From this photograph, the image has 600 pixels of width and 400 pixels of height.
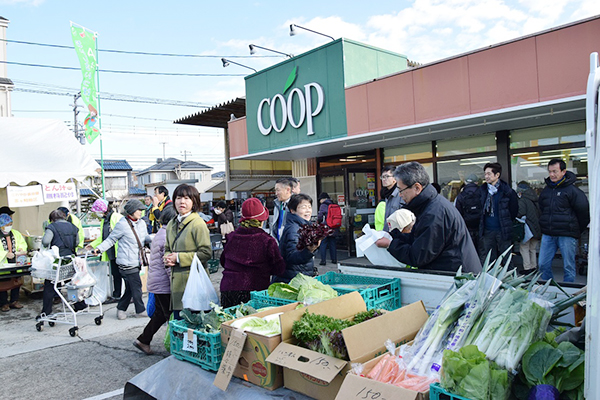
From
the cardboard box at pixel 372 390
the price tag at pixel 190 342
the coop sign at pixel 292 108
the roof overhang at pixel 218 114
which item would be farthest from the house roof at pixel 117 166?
the cardboard box at pixel 372 390

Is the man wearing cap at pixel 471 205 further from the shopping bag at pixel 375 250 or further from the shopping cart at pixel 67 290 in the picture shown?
the shopping cart at pixel 67 290

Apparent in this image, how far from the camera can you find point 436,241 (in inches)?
120

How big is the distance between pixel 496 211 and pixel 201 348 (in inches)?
209

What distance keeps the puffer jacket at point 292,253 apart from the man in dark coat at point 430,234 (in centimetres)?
103

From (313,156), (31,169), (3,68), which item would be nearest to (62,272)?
(31,169)

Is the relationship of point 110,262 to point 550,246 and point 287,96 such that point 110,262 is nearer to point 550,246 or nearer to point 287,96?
point 287,96

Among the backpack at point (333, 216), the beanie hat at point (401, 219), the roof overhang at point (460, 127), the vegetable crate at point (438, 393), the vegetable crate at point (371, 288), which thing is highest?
the roof overhang at point (460, 127)

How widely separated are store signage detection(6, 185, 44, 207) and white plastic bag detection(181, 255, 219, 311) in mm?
7271

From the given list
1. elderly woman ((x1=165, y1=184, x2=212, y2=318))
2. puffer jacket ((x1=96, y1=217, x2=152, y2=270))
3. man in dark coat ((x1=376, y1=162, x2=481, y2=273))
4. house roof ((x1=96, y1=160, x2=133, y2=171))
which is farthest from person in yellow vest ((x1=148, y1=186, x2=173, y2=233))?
house roof ((x1=96, y1=160, x2=133, y2=171))

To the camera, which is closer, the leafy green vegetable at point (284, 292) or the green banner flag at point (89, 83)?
the leafy green vegetable at point (284, 292)

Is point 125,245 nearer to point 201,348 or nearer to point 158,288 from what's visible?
point 158,288

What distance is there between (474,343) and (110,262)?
7010 mm

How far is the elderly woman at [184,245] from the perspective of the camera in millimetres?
4246

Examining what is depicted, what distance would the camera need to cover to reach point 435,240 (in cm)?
304
